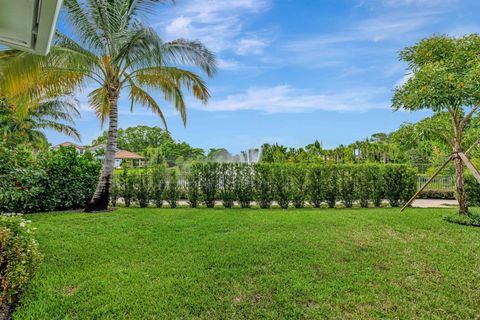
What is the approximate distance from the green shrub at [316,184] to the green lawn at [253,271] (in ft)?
10.7

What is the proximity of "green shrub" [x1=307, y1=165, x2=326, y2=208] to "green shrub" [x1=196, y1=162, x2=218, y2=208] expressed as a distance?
3.48m

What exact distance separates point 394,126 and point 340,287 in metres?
6.75

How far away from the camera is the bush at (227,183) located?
1001cm

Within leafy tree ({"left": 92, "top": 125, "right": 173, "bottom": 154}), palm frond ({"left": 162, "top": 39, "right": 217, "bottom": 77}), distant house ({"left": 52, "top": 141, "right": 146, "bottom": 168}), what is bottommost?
distant house ({"left": 52, "top": 141, "right": 146, "bottom": 168})

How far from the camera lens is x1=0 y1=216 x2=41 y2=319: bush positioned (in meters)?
3.06

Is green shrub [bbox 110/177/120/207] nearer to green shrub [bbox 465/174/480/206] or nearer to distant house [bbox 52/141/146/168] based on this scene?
distant house [bbox 52/141/146/168]

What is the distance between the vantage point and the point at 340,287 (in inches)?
143

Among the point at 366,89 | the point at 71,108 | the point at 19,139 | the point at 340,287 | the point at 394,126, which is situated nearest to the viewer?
the point at 340,287

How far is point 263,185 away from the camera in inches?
393

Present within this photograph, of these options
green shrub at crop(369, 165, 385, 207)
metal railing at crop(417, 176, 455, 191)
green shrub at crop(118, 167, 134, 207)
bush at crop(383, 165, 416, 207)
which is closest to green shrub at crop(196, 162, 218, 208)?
green shrub at crop(118, 167, 134, 207)

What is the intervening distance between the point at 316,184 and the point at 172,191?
210 inches

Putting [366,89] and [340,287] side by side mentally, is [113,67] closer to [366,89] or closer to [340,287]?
[340,287]

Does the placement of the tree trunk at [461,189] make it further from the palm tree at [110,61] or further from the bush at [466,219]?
the palm tree at [110,61]

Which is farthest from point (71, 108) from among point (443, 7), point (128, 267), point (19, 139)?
point (443, 7)
